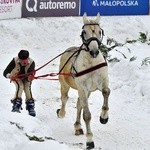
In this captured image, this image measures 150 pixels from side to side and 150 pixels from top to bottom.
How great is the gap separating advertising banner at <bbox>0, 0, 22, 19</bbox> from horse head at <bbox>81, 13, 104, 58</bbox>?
13.5 metres

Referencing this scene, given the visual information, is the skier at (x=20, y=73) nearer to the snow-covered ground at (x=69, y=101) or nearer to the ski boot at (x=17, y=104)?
the ski boot at (x=17, y=104)

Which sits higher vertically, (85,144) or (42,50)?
(42,50)

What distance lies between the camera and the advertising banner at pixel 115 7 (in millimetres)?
23844

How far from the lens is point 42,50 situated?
67.2 feet

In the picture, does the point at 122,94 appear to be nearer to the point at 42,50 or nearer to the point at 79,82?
the point at 79,82

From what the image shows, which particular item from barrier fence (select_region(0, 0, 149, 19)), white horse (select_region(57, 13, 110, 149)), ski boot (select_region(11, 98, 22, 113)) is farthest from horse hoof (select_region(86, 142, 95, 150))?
barrier fence (select_region(0, 0, 149, 19))

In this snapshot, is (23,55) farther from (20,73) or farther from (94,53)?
(94,53)

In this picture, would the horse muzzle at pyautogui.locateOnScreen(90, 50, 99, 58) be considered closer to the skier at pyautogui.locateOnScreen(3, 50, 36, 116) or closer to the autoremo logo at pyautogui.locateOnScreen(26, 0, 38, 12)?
the skier at pyautogui.locateOnScreen(3, 50, 36, 116)

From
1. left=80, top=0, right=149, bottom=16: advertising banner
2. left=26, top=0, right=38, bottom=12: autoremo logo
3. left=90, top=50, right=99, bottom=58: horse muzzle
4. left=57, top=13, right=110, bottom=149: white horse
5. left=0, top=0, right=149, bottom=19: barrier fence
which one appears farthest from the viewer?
left=80, top=0, right=149, bottom=16: advertising banner

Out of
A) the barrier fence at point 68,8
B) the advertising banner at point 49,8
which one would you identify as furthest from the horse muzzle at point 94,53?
the advertising banner at point 49,8

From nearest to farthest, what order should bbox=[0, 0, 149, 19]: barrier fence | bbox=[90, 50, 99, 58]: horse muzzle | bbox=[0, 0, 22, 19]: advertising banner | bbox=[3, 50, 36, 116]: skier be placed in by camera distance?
bbox=[90, 50, 99, 58]: horse muzzle < bbox=[3, 50, 36, 116]: skier < bbox=[0, 0, 22, 19]: advertising banner < bbox=[0, 0, 149, 19]: barrier fence

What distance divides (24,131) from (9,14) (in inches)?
596

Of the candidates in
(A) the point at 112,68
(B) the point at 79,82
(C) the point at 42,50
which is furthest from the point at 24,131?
(C) the point at 42,50

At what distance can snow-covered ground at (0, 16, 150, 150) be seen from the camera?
26.6 ft
